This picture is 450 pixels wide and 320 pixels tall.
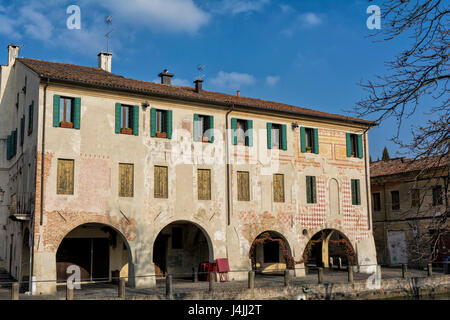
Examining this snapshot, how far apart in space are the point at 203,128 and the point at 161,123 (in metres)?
2.18

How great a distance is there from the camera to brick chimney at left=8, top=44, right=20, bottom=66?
27.9m

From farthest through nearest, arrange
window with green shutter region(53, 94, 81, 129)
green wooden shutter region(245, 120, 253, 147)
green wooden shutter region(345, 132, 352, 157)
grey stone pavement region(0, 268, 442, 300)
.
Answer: green wooden shutter region(345, 132, 352, 157)
green wooden shutter region(245, 120, 253, 147)
window with green shutter region(53, 94, 81, 129)
grey stone pavement region(0, 268, 442, 300)

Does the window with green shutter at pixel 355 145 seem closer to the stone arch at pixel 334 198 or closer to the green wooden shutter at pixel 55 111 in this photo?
the stone arch at pixel 334 198

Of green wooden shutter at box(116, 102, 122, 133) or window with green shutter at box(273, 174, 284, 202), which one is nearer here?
green wooden shutter at box(116, 102, 122, 133)

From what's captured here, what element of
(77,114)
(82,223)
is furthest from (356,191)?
(77,114)

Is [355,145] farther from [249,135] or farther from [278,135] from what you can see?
[249,135]

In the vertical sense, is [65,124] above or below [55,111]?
below

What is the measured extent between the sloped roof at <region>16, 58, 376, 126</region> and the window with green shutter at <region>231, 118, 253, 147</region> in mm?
875

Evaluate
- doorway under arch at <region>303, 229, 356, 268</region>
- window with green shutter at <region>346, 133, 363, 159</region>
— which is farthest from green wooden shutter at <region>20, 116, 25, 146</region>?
window with green shutter at <region>346, 133, 363, 159</region>

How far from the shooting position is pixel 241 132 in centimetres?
Answer: 2486

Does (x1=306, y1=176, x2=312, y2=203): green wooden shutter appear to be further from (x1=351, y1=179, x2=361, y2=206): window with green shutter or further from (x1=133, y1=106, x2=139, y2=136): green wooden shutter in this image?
(x1=133, y1=106, x2=139, y2=136): green wooden shutter
